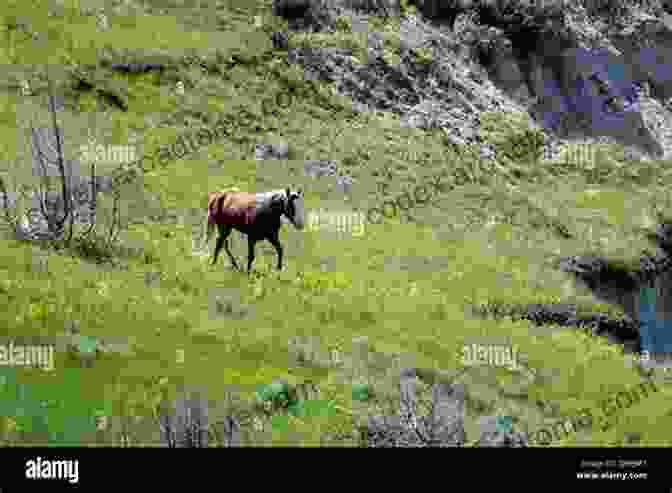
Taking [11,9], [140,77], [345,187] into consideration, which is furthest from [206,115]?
[11,9]

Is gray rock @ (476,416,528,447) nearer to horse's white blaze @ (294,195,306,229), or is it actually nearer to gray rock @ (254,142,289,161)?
horse's white blaze @ (294,195,306,229)

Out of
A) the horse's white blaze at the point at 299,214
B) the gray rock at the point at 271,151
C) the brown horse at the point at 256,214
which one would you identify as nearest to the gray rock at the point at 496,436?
the horse's white blaze at the point at 299,214

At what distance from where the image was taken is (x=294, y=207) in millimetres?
24562

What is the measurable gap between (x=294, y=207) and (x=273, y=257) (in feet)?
17.1

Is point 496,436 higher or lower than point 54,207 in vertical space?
higher

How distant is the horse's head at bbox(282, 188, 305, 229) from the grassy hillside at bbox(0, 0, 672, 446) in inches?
62.2

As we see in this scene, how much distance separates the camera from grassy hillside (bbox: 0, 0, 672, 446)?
16328 millimetres

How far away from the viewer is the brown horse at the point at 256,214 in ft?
80.6

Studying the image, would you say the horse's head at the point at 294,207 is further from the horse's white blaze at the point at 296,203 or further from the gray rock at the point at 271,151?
the gray rock at the point at 271,151

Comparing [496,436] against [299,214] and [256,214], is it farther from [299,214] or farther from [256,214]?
[256,214]

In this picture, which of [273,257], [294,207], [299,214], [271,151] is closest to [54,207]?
[294,207]

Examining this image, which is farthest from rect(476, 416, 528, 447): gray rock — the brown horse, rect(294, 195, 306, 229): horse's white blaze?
the brown horse

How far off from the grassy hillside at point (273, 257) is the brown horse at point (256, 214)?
3.35 feet

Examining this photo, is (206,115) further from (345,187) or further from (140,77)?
(345,187)
